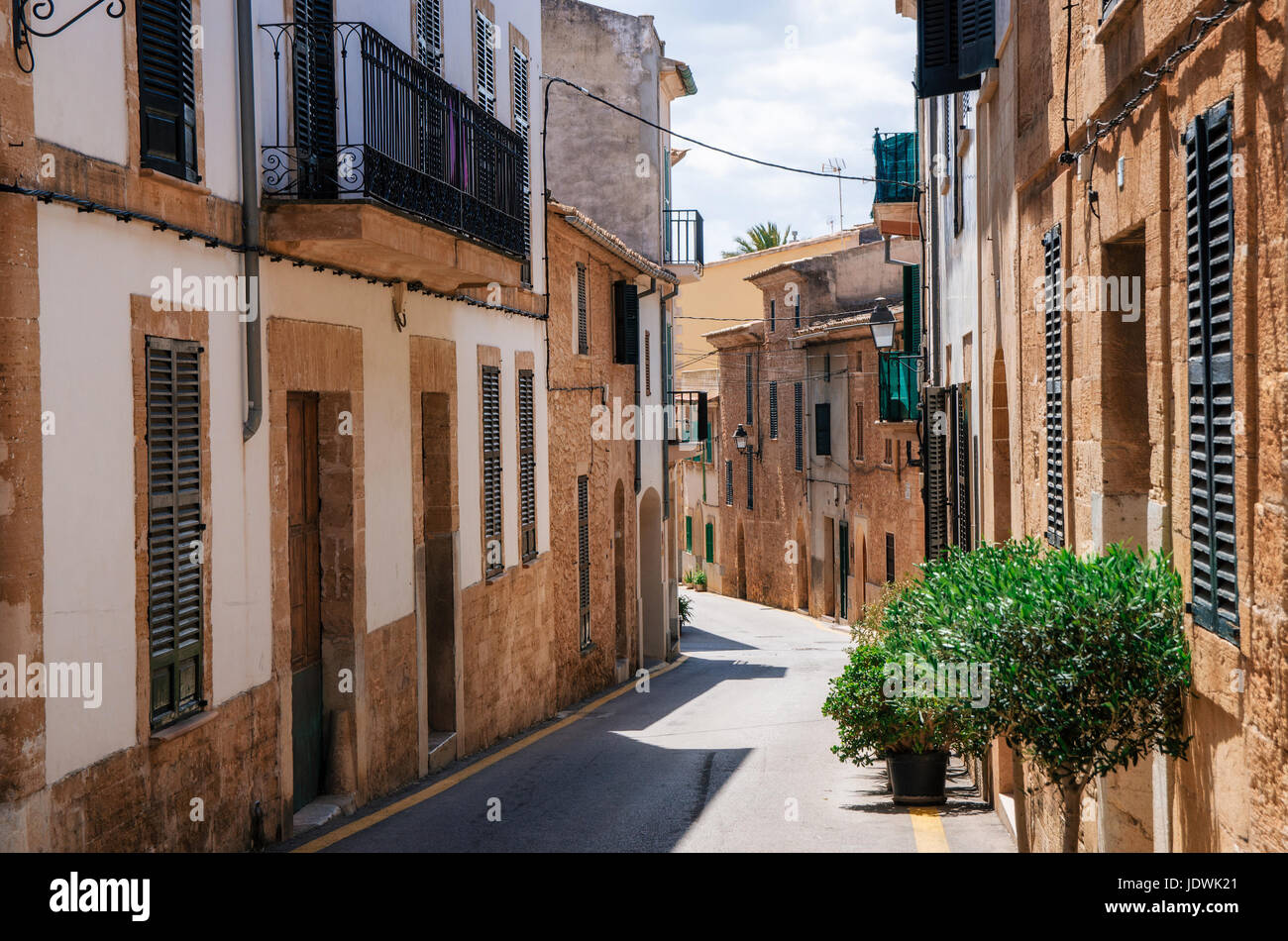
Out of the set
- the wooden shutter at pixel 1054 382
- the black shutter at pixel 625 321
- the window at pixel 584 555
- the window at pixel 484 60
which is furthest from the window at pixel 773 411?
the wooden shutter at pixel 1054 382

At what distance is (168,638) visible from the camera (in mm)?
8266

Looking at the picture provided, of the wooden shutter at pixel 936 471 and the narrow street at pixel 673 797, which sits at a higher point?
the wooden shutter at pixel 936 471

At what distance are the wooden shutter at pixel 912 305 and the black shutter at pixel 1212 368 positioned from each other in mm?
16843

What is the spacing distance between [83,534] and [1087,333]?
5.47m

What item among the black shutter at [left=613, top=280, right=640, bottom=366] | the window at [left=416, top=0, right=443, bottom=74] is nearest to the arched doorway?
the black shutter at [left=613, top=280, right=640, bottom=366]

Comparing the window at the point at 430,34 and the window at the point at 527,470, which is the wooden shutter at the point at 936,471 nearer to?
the window at the point at 527,470

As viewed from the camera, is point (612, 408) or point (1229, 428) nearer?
point (1229, 428)

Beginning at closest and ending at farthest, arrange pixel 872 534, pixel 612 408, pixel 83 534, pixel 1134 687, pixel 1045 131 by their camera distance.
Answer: pixel 1134 687 < pixel 83 534 < pixel 1045 131 < pixel 612 408 < pixel 872 534

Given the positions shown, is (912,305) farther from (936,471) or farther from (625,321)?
(936,471)

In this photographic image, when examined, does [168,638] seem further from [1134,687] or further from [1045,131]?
[1045,131]

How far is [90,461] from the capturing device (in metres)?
7.34

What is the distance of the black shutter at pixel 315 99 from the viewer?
10.3m

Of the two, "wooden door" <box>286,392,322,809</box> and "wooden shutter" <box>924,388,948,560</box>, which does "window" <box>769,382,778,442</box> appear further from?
"wooden door" <box>286,392,322,809</box>

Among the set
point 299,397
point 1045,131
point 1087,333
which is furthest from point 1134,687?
point 299,397
